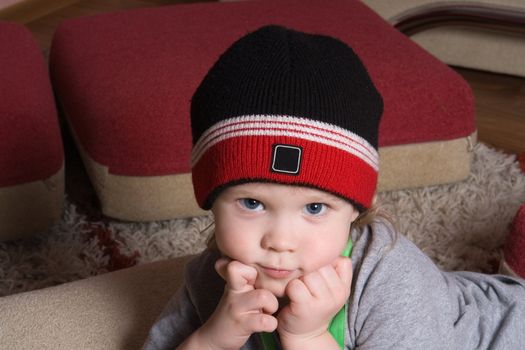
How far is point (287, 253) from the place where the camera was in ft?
2.55

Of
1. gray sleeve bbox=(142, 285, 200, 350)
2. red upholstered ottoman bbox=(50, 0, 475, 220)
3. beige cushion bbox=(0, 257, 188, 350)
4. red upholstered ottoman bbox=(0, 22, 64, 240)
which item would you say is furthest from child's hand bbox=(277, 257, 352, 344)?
red upholstered ottoman bbox=(0, 22, 64, 240)

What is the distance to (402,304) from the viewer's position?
877mm

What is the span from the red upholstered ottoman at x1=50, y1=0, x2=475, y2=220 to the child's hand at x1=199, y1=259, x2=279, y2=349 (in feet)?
2.80

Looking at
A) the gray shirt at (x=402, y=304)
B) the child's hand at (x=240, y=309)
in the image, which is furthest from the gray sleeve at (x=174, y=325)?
the child's hand at (x=240, y=309)

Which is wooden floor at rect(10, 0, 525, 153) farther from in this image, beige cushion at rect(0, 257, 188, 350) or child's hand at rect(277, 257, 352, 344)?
child's hand at rect(277, 257, 352, 344)

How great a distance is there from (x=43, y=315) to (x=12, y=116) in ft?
2.33

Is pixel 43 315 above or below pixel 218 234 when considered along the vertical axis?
below

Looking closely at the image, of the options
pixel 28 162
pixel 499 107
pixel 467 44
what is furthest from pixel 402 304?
pixel 467 44

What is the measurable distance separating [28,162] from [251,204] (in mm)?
988

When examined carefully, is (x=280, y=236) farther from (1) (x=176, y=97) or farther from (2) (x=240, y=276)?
(1) (x=176, y=97)

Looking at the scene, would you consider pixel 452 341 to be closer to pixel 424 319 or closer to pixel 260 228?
pixel 424 319

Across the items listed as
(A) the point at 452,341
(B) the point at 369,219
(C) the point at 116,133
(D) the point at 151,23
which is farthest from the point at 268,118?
A: (D) the point at 151,23

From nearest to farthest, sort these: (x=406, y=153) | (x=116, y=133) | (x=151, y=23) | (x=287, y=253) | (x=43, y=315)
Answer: (x=287, y=253) < (x=43, y=315) < (x=116, y=133) < (x=406, y=153) < (x=151, y=23)

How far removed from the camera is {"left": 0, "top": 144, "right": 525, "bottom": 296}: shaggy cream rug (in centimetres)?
168
